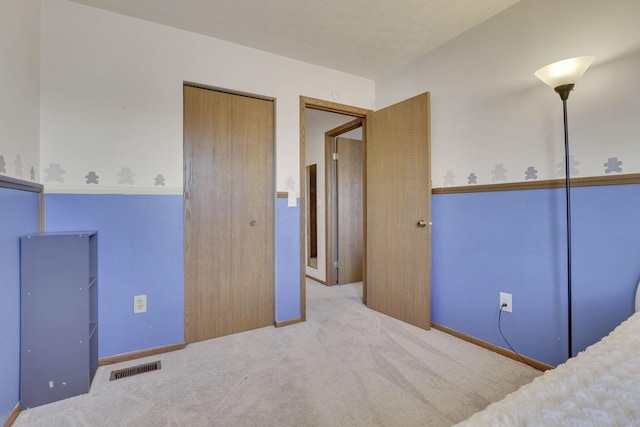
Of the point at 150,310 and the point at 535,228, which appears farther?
the point at 150,310

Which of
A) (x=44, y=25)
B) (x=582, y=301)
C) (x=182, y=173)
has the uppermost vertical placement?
(x=44, y=25)

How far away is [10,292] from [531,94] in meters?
3.02

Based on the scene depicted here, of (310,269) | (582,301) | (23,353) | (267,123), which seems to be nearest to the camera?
(23,353)

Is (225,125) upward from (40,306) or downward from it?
upward

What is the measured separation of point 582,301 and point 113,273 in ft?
9.26

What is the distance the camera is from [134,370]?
181 cm

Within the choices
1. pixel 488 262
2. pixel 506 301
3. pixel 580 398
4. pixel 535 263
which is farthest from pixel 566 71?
pixel 580 398

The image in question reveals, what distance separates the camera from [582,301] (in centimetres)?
164

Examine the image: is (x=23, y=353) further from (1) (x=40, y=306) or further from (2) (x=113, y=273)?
(2) (x=113, y=273)

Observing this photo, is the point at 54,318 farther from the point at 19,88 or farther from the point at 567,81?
the point at 567,81

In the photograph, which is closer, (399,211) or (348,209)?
(399,211)

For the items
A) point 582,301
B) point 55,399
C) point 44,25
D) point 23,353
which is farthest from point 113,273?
point 582,301

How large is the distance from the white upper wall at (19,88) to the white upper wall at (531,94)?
2.61m

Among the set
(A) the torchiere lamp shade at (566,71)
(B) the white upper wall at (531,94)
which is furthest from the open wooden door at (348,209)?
(A) the torchiere lamp shade at (566,71)
